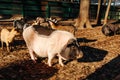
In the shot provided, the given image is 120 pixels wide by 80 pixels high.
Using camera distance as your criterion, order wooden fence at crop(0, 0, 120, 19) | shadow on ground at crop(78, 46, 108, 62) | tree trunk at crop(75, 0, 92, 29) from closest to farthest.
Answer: shadow on ground at crop(78, 46, 108, 62), tree trunk at crop(75, 0, 92, 29), wooden fence at crop(0, 0, 120, 19)

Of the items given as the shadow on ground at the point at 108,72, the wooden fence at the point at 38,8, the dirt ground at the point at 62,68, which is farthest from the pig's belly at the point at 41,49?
the wooden fence at the point at 38,8

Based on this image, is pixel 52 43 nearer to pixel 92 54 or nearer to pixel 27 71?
pixel 27 71

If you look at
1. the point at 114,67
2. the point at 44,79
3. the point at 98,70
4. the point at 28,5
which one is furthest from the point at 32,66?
the point at 28,5

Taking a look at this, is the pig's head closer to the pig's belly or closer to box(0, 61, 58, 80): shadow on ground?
the pig's belly

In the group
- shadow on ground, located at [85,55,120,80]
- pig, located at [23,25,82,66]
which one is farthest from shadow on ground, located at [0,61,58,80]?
shadow on ground, located at [85,55,120,80]

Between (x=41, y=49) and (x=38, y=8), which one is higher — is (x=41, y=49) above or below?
below

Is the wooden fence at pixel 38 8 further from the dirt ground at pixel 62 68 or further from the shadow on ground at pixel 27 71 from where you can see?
the shadow on ground at pixel 27 71

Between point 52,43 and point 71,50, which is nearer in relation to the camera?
point 71,50

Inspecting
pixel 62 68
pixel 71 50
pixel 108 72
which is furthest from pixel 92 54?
pixel 71 50

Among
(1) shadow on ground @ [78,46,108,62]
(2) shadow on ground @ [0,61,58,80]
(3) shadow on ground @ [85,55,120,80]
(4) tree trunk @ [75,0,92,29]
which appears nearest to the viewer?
(2) shadow on ground @ [0,61,58,80]

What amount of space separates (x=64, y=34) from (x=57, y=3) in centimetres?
1890

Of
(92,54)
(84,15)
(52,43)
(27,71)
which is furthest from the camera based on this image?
(84,15)

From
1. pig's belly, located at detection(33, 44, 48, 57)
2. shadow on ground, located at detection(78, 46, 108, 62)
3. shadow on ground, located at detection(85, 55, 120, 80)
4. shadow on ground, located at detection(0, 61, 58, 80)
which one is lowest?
shadow on ground, located at detection(85, 55, 120, 80)

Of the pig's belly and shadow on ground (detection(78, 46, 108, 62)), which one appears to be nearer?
the pig's belly
